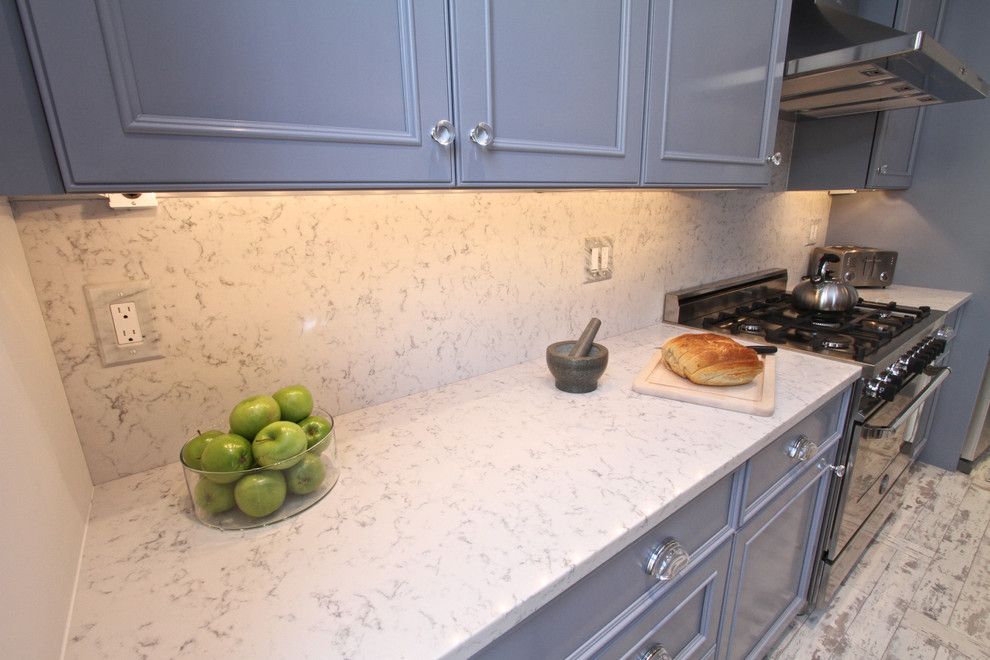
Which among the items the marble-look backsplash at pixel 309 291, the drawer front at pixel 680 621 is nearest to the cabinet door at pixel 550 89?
the marble-look backsplash at pixel 309 291

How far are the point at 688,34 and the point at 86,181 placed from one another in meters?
1.06

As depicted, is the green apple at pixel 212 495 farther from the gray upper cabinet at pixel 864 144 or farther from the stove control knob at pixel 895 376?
the gray upper cabinet at pixel 864 144

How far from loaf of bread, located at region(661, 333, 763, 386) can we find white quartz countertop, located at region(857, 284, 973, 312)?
138 centimetres

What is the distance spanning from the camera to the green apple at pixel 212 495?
654mm

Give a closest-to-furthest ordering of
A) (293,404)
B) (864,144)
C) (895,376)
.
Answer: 1. (293,404)
2. (895,376)
3. (864,144)

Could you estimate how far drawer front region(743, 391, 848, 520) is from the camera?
955mm

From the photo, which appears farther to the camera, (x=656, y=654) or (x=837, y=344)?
(x=837, y=344)

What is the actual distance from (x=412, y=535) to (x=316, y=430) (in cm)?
23

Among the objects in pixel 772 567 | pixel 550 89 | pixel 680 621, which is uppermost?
pixel 550 89

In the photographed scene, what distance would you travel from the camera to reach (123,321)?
731 mm

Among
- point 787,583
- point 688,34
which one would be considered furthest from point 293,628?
point 787,583

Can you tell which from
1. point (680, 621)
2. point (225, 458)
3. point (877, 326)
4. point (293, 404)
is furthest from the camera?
point (877, 326)

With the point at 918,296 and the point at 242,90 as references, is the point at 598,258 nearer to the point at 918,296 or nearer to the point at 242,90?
the point at 242,90

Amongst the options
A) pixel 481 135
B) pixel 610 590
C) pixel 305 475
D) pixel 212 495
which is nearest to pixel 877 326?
pixel 610 590
